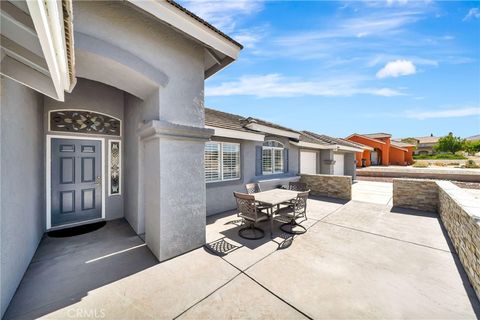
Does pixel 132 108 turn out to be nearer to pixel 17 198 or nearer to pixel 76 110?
pixel 76 110

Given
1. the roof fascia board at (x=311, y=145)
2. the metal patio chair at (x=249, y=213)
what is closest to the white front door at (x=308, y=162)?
the roof fascia board at (x=311, y=145)

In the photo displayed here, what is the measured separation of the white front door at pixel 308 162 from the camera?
42.9 ft

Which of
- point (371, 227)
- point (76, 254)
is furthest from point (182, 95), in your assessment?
point (371, 227)

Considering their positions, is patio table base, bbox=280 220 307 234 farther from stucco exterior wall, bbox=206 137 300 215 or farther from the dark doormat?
the dark doormat

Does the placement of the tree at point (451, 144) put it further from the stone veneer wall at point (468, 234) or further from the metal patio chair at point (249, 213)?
the metal patio chair at point (249, 213)

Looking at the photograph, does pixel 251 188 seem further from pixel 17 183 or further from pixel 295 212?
pixel 17 183

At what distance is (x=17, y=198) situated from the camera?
3.36 m

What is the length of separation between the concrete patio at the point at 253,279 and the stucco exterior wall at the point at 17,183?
0.41 m

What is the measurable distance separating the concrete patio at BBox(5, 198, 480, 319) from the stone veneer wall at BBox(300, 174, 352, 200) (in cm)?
447

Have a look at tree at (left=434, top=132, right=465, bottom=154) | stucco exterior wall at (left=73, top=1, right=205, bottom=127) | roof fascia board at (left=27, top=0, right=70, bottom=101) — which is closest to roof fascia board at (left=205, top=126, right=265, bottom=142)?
stucco exterior wall at (left=73, top=1, right=205, bottom=127)

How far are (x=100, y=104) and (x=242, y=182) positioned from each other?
5.90 metres

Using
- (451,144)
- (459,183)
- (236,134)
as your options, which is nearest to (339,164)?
(459,183)

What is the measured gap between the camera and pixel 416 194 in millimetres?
8094

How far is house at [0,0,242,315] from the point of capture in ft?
8.42
